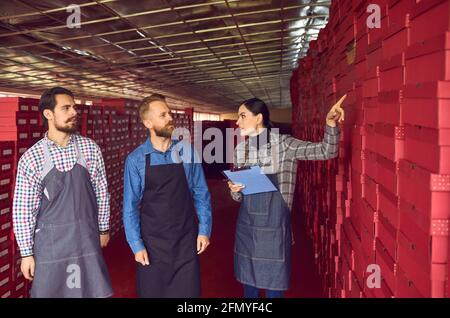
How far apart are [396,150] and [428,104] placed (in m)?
0.29

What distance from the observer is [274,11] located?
7844 millimetres

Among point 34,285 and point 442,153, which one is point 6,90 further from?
point 442,153

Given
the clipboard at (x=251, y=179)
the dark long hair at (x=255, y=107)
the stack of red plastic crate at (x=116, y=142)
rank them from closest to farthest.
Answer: the clipboard at (x=251, y=179) < the dark long hair at (x=255, y=107) < the stack of red plastic crate at (x=116, y=142)

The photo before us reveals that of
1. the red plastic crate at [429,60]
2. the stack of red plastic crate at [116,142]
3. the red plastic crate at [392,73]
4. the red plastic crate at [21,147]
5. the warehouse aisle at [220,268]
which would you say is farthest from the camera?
the stack of red plastic crate at [116,142]

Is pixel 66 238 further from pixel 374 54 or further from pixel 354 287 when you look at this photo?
pixel 374 54

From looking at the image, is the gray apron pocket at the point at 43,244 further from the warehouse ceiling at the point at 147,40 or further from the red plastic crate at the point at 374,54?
the warehouse ceiling at the point at 147,40

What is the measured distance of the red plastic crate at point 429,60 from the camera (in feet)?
3.50

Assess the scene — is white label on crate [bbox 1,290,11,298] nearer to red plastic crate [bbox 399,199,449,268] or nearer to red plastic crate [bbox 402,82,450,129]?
red plastic crate [bbox 399,199,449,268]

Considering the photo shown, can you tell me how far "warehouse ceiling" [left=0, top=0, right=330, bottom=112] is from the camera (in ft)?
23.2

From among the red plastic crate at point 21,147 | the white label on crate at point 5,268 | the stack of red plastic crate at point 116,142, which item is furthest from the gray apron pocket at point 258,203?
the stack of red plastic crate at point 116,142

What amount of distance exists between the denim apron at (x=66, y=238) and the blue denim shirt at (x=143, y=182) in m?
0.29

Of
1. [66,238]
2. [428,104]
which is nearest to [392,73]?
[428,104]

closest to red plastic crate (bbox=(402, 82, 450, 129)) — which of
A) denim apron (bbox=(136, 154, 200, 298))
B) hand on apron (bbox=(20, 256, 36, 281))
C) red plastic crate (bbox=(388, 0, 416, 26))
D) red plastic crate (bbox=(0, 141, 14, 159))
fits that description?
red plastic crate (bbox=(388, 0, 416, 26))
